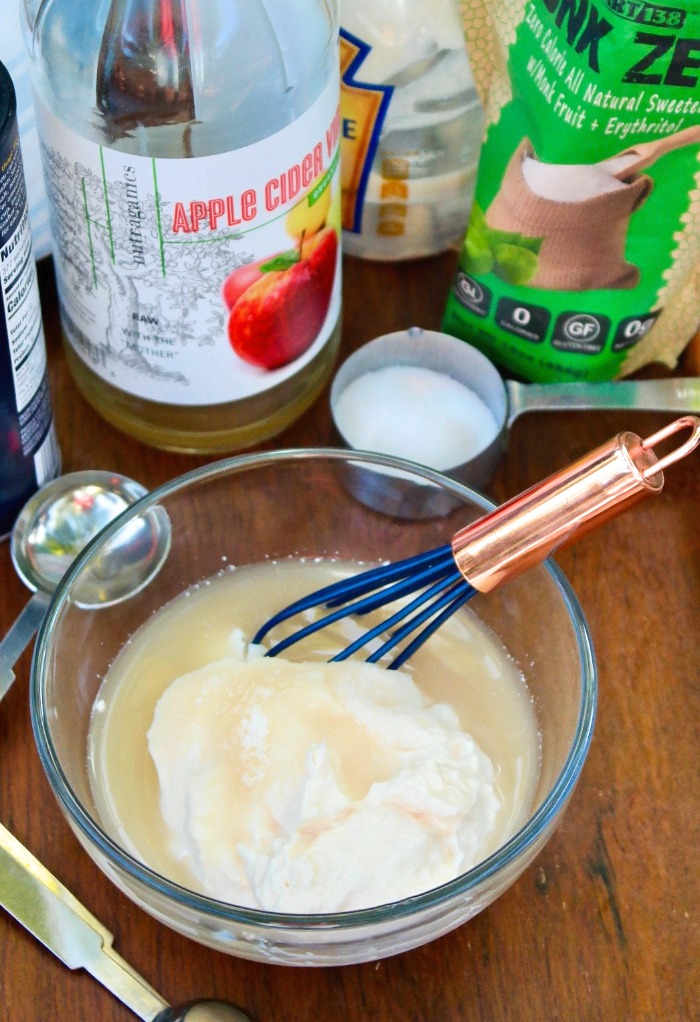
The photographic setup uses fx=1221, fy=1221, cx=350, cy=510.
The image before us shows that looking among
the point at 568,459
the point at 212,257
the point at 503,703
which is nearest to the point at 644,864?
the point at 503,703

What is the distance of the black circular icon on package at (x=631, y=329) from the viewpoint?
2.07 feet

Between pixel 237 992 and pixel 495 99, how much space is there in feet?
1.40

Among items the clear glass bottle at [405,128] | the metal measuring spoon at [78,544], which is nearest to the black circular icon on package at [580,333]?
the clear glass bottle at [405,128]

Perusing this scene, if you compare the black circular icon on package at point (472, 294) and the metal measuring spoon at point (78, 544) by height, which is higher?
the black circular icon on package at point (472, 294)

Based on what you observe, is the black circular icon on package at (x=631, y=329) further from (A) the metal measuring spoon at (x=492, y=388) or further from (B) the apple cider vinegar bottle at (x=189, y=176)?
(B) the apple cider vinegar bottle at (x=189, y=176)

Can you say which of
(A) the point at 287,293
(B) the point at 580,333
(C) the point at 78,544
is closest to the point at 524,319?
(B) the point at 580,333

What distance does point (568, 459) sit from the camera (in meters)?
0.65

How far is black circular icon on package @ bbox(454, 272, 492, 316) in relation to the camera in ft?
2.12

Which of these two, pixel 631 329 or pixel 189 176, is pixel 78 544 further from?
pixel 631 329

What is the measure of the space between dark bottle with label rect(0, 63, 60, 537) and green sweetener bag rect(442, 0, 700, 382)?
23cm

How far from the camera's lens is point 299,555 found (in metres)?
0.60

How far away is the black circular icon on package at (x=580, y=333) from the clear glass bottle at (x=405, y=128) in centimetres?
11

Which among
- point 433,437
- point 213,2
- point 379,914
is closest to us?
point 379,914

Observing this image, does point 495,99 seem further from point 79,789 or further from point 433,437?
point 79,789
